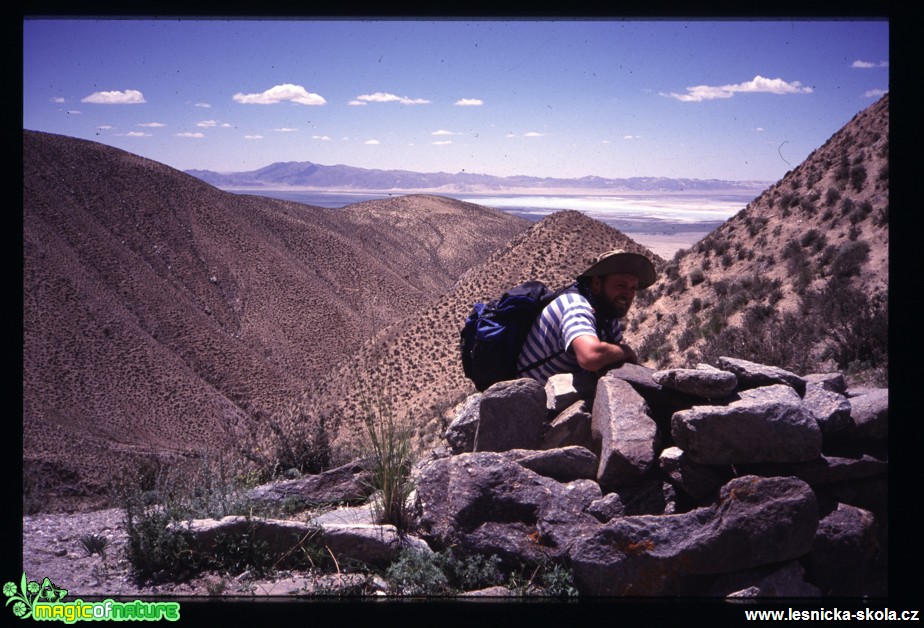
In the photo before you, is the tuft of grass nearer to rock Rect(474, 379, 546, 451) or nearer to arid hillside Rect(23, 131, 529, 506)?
rock Rect(474, 379, 546, 451)

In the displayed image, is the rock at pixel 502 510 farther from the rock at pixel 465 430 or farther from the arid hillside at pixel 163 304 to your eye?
the arid hillside at pixel 163 304

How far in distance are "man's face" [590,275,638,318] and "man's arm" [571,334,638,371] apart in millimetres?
478

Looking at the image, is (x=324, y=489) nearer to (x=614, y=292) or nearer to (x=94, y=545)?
(x=94, y=545)

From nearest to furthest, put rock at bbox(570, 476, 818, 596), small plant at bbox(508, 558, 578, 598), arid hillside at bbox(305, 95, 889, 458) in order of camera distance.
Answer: rock at bbox(570, 476, 818, 596), small plant at bbox(508, 558, 578, 598), arid hillside at bbox(305, 95, 889, 458)

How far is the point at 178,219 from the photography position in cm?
4059

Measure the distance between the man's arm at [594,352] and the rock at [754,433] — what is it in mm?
→ 669

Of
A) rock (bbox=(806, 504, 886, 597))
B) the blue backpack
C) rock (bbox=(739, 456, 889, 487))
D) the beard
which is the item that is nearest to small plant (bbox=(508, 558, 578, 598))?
rock (bbox=(739, 456, 889, 487))

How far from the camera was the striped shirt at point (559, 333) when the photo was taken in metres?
4.12

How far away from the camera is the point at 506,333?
4.46 metres

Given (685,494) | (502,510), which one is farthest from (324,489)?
(685,494)

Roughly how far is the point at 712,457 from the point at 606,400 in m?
0.70

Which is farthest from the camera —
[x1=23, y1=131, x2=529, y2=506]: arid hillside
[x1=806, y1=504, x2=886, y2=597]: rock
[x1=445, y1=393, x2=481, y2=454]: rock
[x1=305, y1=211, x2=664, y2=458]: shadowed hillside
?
[x1=23, y1=131, x2=529, y2=506]: arid hillside

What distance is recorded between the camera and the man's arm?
3.93 metres

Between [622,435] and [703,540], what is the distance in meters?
0.69
